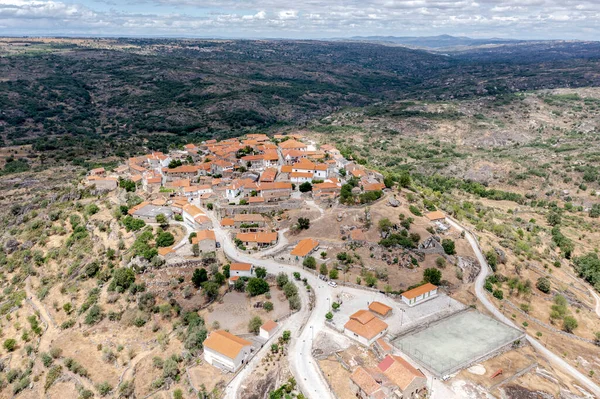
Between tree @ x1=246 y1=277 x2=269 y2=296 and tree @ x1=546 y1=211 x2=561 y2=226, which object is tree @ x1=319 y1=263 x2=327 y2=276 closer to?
tree @ x1=246 y1=277 x2=269 y2=296

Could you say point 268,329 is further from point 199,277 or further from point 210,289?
point 199,277

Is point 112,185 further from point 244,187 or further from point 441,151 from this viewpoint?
point 441,151

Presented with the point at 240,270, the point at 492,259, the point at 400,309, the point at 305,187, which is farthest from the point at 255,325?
the point at 492,259

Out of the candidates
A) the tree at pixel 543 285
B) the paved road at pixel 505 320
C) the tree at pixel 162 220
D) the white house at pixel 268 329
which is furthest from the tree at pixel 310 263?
the tree at pixel 543 285

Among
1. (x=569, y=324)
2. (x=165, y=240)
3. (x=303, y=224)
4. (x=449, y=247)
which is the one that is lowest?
(x=569, y=324)

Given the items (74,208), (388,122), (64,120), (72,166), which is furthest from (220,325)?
(64,120)

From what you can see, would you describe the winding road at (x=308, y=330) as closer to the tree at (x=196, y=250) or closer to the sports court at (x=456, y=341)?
the sports court at (x=456, y=341)
